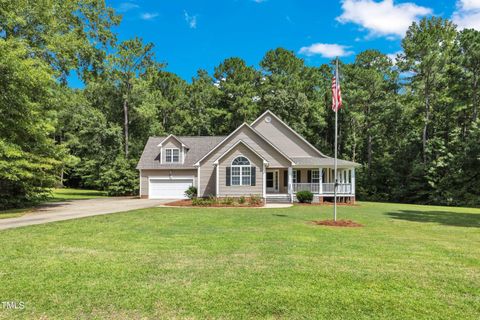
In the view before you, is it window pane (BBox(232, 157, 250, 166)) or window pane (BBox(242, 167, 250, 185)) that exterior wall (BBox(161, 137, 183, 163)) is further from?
window pane (BBox(242, 167, 250, 185))

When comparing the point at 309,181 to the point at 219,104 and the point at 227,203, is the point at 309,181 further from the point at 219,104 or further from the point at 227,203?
the point at 219,104

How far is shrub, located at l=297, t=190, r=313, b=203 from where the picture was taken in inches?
922

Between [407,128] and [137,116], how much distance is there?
3280 cm

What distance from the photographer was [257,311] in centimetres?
425

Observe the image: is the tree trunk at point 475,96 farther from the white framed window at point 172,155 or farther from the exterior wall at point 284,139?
the white framed window at point 172,155

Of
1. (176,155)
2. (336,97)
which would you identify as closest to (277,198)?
(176,155)

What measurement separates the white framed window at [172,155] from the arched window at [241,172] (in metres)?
8.53

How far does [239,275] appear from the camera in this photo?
564 centimetres

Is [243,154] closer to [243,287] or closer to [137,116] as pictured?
[243,287]

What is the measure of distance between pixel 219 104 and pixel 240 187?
23882 mm

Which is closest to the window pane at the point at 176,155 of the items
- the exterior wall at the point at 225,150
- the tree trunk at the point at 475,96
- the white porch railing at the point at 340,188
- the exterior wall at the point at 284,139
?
the exterior wall at the point at 225,150

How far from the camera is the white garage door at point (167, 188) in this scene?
29.8 meters

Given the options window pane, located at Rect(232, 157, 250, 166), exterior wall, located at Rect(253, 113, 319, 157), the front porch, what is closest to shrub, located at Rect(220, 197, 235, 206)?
window pane, located at Rect(232, 157, 250, 166)

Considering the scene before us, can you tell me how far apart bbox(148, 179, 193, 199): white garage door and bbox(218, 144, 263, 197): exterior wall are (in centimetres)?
727
